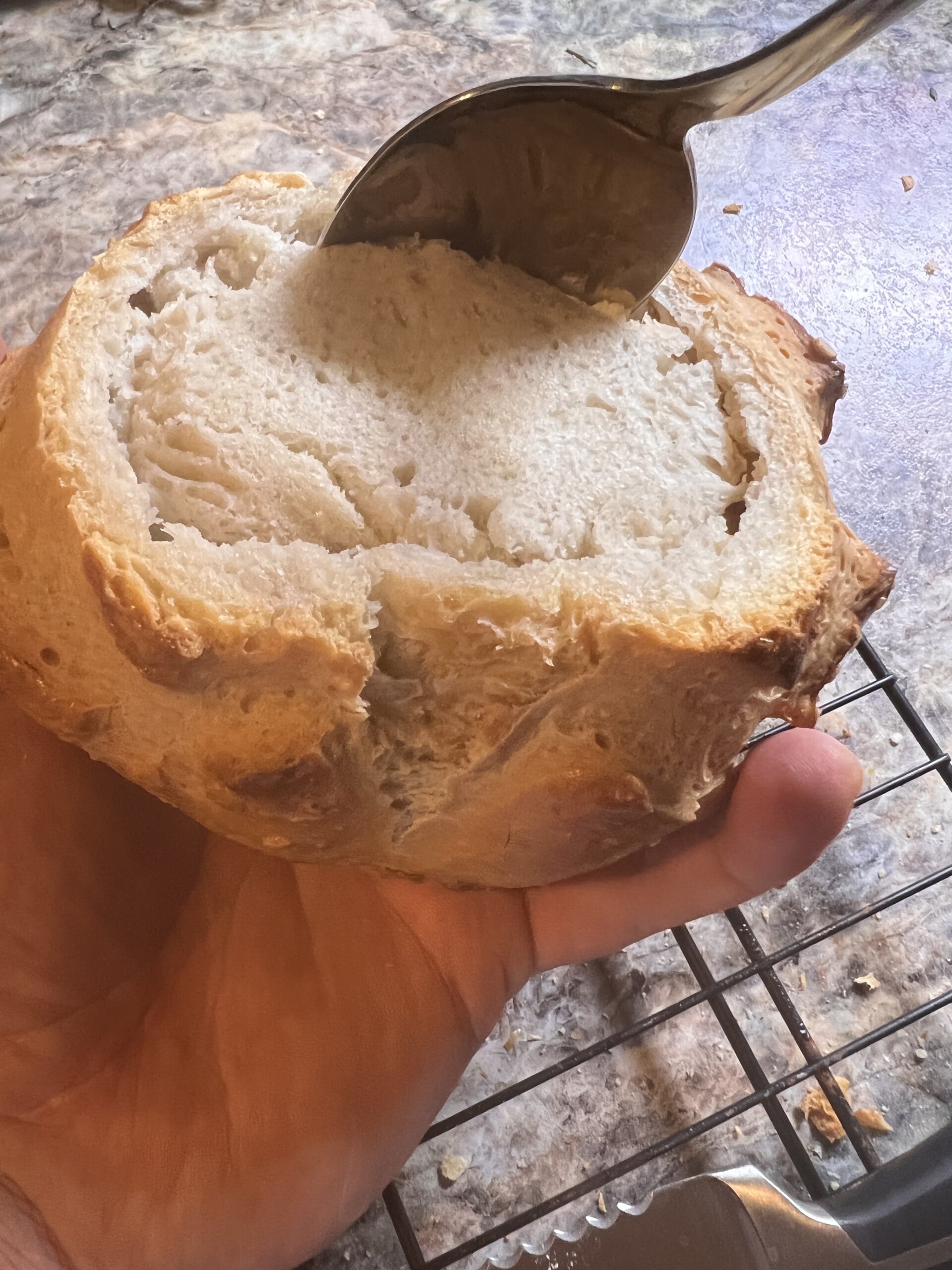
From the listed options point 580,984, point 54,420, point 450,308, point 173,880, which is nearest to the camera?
point 54,420

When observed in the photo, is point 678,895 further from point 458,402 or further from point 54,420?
point 54,420

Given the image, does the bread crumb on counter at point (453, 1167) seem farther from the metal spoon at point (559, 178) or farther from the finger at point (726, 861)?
the metal spoon at point (559, 178)

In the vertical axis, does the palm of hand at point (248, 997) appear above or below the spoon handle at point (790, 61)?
below

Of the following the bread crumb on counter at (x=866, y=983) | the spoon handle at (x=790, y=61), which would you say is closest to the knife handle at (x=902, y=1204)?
the bread crumb on counter at (x=866, y=983)

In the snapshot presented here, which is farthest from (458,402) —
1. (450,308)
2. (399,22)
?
(399,22)

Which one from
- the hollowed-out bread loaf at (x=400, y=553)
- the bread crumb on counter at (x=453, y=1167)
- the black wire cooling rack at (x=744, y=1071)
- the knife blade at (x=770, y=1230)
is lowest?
the bread crumb on counter at (x=453, y=1167)

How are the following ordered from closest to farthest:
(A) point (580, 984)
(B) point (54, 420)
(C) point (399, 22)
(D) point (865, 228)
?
(B) point (54, 420) < (A) point (580, 984) < (D) point (865, 228) < (C) point (399, 22)
